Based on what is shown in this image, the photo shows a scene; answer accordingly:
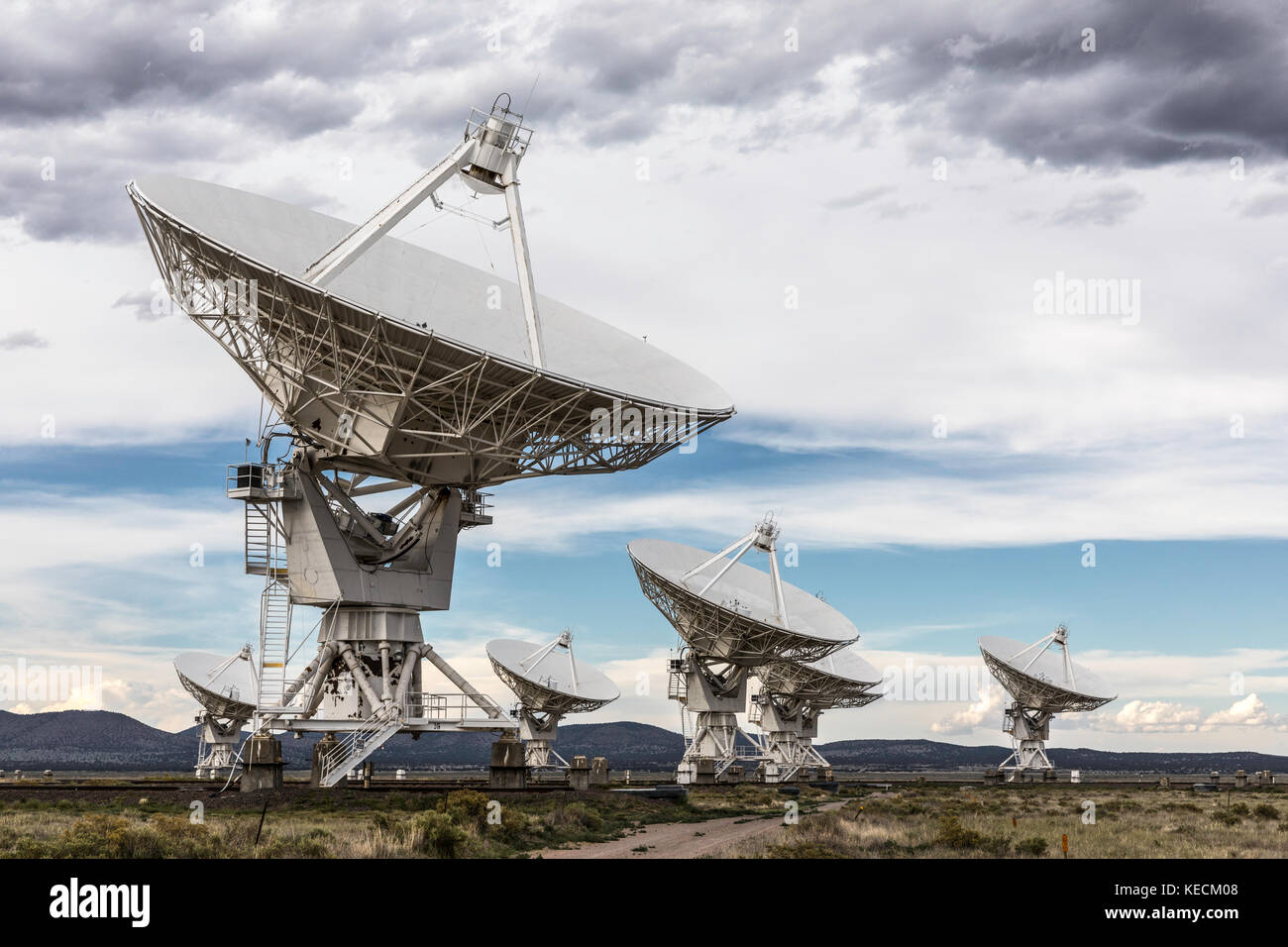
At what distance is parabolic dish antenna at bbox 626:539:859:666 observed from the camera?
5306 centimetres

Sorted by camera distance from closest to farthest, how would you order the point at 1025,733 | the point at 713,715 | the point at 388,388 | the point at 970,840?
the point at 970,840, the point at 388,388, the point at 713,715, the point at 1025,733

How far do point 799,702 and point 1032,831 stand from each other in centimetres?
4123

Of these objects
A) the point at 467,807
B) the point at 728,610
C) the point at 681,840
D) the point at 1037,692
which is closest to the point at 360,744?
the point at 467,807

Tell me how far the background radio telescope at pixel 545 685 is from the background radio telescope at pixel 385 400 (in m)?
29.3

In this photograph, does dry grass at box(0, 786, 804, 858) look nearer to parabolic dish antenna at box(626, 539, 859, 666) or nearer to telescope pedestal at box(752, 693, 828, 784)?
parabolic dish antenna at box(626, 539, 859, 666)

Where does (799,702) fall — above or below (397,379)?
below

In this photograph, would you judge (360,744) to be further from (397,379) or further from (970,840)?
(970,840)

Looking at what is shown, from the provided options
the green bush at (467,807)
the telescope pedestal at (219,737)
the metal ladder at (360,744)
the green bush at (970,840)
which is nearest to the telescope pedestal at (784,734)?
the telescope pedestal at (219,737)

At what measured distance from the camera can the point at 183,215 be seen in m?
29.4

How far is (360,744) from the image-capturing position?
34125 millimetres

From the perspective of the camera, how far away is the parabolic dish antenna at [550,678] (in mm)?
64562
